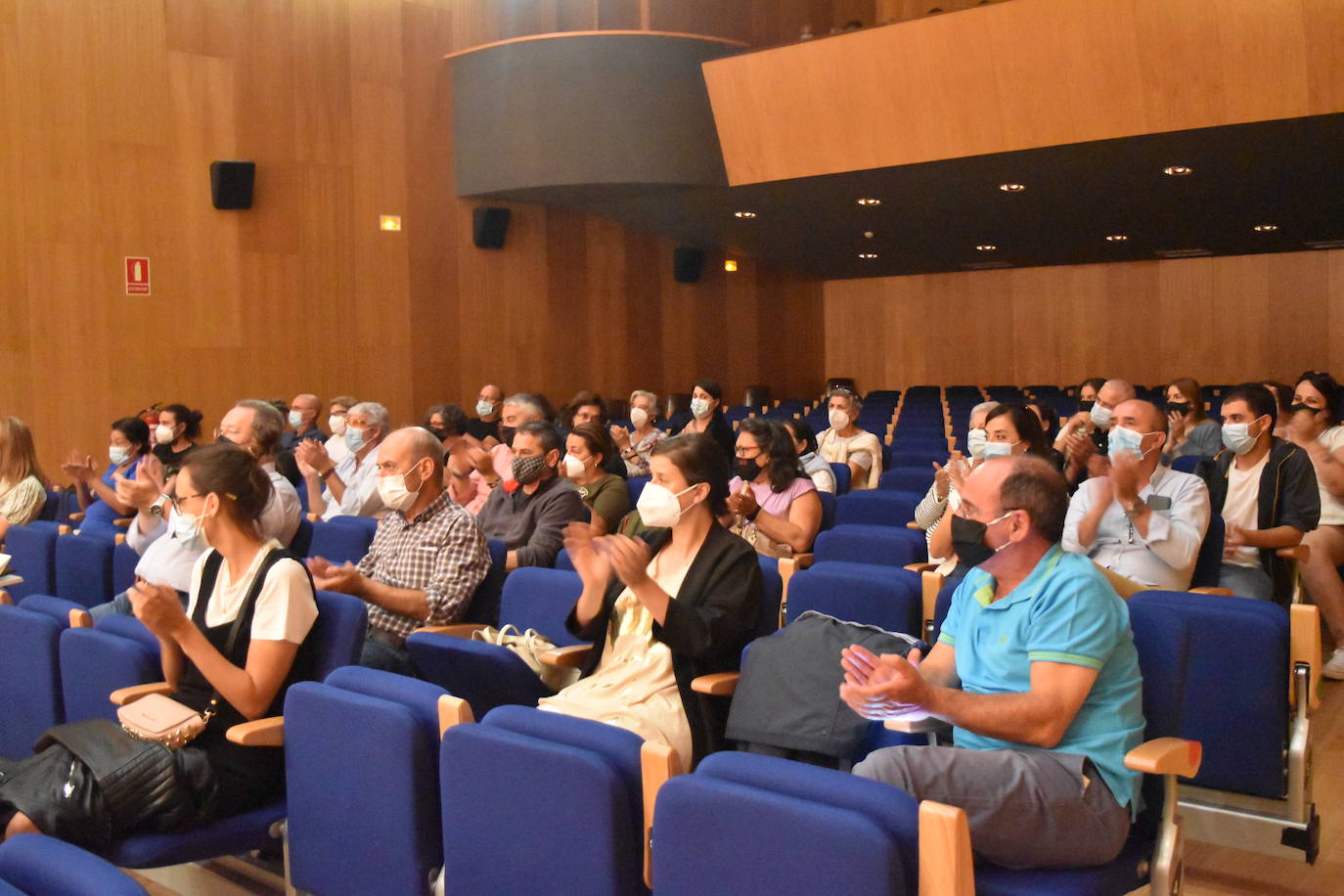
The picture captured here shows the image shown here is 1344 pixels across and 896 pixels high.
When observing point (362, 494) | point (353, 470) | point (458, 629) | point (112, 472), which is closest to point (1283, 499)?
point (458, 629)

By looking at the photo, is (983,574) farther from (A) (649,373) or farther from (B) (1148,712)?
(A) (649,373)

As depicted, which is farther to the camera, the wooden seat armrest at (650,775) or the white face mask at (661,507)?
the white face mask at (661,507)

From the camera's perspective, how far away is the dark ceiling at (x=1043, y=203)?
30.5ft

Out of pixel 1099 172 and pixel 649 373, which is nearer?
pixel 1099 172

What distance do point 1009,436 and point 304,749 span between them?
265cm

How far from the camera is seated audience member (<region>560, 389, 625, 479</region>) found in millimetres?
5620

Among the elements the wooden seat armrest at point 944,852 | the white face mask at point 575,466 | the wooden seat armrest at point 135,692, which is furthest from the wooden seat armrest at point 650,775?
the white face mask at point 575,466

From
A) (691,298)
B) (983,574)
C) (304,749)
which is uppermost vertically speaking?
(691,298)

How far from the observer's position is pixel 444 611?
364cm

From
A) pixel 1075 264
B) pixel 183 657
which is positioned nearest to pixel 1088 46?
pixel 183 657

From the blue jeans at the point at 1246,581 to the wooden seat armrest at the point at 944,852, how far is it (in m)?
3.00

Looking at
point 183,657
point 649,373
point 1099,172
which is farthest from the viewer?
point 649,373

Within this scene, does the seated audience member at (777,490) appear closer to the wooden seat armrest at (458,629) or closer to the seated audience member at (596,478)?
the seated audience member at (596,478)

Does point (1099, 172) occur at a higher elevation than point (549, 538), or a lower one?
higher
